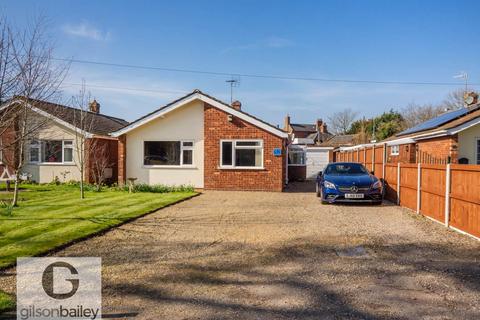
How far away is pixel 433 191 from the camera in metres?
9.41

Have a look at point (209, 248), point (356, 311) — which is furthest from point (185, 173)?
point (356, 311)

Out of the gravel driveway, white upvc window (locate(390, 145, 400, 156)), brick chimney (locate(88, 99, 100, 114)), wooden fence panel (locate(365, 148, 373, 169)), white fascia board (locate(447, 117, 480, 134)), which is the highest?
brick chimney (locate(88, 99, 100, 114))

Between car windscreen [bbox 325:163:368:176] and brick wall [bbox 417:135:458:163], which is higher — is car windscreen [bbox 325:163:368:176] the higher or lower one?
the lower one

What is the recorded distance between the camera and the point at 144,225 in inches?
330

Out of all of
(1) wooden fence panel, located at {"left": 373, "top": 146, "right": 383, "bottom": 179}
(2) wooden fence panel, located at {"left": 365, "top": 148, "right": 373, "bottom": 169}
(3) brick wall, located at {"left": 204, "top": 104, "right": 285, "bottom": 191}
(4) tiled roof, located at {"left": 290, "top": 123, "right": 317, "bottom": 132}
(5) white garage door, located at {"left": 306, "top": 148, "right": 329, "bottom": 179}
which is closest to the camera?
(1) wooden fence panel, located at {"left": 373, "top": 146, "right": 383, "bottom": 179}

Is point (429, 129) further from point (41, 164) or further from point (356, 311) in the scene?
point (41, 164)

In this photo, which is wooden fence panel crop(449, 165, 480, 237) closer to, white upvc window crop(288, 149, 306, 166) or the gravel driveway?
the gravel driveway

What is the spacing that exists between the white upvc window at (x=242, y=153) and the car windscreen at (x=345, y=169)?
12.7ft

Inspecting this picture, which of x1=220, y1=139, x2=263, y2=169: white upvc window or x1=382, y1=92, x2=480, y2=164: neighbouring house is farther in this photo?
x1=220, y1=139, x2=263, y2=169: white upvc window

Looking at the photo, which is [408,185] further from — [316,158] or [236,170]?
[316,158]

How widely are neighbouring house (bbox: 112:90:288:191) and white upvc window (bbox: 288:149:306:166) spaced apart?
29.1ft

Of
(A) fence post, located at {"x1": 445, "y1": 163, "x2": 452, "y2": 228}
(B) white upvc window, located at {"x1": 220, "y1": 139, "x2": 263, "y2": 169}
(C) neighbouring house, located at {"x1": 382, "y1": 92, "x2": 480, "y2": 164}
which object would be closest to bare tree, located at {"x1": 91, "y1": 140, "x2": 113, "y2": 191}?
(B) white upvc window, located at {"x1": 220, "y1": 139, "x2": 263, "y2": 169}

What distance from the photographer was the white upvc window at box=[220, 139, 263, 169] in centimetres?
1730

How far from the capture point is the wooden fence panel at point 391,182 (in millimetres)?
13039
